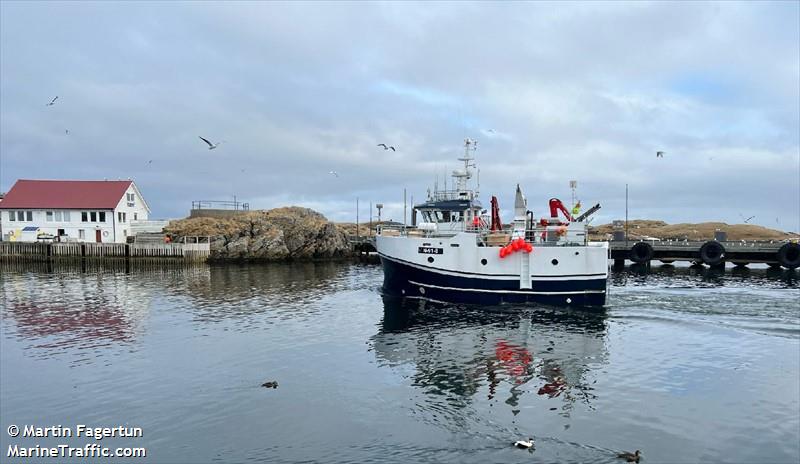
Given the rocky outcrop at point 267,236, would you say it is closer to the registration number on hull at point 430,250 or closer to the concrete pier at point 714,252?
the concrete pier at point 714,252

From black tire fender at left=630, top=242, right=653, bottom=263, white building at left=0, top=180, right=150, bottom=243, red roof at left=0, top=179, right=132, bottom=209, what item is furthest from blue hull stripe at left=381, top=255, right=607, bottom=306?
red roof at left=0, top=179, right=132, bottom=209

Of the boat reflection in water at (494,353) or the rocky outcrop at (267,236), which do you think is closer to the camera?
the boat reflection in water at (494,353)

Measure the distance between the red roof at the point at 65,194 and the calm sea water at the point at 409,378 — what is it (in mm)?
42687

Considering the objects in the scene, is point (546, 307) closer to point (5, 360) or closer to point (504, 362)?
point (504, 362)

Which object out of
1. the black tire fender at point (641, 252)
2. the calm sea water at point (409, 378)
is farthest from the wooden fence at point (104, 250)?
the black tire fender at point (641, 252)

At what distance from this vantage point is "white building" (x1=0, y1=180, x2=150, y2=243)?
7312 centimetres

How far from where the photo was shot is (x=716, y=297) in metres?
39.1

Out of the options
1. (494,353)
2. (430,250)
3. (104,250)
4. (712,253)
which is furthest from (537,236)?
(104,250)

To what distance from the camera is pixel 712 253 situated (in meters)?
64.5

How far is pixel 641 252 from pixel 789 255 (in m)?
15.9

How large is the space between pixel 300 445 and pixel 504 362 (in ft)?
35.2

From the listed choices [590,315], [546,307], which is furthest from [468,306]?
[590,315]

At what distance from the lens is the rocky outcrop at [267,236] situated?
73.5 m

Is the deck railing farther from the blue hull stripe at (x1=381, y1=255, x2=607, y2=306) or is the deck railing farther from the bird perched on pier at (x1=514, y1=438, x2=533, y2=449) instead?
the bird perched on pier at (x1=514, y1=438, x2=533, y2=449)
